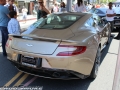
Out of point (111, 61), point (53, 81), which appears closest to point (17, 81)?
point (53, 81)

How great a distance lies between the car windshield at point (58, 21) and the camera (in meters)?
4.18

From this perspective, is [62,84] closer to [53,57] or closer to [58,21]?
[53,57]

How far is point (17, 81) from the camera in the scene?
3801 mm

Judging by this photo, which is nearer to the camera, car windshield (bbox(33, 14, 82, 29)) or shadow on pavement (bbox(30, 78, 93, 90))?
shadow on pavement (bbox(30, 78, 93, 90))

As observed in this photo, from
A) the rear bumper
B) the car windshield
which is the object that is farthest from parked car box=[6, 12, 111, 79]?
the car windshield

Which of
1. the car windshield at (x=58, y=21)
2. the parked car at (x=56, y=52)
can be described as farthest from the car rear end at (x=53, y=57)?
the car windshield at (x=58, y=21)

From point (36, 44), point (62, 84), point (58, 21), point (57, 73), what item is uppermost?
point (58, 21)

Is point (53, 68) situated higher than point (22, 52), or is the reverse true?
point (22, 52)

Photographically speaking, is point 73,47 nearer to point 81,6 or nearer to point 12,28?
point 12,28

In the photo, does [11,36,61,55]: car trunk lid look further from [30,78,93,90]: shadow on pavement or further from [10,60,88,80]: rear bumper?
[30,78,93,90]: shadow on pavement

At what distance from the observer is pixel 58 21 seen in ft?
14.4

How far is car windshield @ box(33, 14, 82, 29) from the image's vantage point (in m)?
4.18

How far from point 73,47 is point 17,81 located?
1.57 metres

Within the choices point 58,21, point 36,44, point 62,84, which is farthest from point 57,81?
point 58,21
